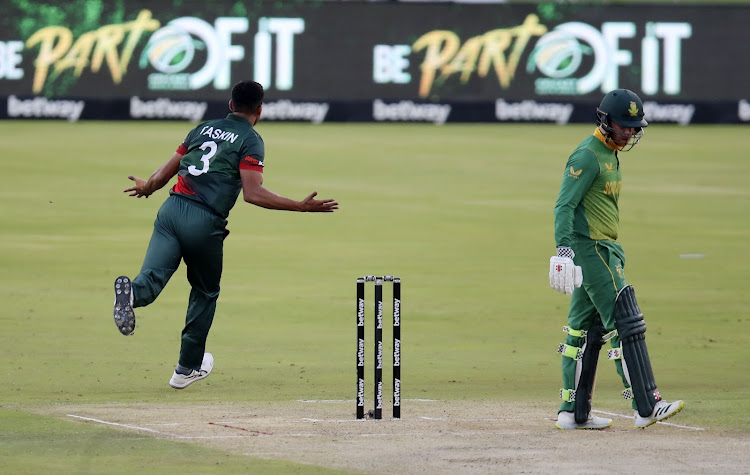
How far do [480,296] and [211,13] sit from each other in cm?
1976

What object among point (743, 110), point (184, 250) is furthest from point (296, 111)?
point (184, 250)

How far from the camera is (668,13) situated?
34438 millimetres

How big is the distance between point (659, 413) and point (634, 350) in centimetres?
41

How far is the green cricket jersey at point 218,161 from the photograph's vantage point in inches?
368

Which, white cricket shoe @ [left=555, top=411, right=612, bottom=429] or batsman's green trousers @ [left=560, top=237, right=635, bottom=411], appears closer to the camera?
batsman's green trousers @ [left=560, top=237, right=635, bottom=411]

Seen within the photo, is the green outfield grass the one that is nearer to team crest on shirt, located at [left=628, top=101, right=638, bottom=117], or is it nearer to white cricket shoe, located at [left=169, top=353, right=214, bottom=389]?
white cricket shoe, located at [left=169, top=353, right=214, bottom=389]

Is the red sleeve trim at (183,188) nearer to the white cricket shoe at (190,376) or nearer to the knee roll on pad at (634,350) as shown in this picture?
the white cricket shoe at (190,376)

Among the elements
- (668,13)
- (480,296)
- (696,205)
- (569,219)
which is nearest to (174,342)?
(480,296)

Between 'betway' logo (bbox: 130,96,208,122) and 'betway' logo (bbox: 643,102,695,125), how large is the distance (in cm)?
1083

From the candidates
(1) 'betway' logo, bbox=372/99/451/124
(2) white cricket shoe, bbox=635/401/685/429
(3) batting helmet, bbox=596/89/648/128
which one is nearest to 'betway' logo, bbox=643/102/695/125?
(1) 'betway' logo, bbox=372/99/451/124

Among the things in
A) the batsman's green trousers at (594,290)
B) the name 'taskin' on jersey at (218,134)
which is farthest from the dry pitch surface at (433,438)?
the name 'taskin' on jersey at (218,134)

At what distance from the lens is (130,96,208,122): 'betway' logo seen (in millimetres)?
33719

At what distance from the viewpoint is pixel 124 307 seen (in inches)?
352

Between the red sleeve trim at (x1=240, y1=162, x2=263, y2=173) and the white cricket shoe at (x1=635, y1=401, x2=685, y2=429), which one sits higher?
the red sleeve trim at (x1=240, y1=162, x2=263, y2=173)
